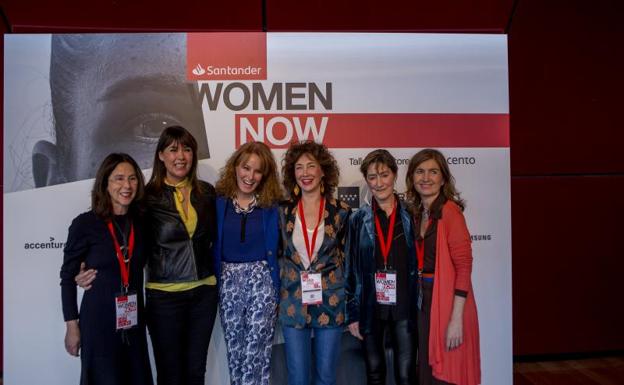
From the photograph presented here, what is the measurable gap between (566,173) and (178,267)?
3434 millimetres

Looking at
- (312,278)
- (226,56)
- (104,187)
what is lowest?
(312,278)

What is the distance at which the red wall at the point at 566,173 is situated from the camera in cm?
354

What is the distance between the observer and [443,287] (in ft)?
6.80

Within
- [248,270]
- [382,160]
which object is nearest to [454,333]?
[382,160]

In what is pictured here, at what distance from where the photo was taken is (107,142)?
271 centimetres

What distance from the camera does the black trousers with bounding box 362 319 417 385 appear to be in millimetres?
2160

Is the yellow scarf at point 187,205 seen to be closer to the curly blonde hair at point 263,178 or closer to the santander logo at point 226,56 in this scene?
the curly blonde hair at point 263,178

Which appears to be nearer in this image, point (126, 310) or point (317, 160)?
point (126, 310)

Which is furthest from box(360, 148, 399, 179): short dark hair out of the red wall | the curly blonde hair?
the red wall

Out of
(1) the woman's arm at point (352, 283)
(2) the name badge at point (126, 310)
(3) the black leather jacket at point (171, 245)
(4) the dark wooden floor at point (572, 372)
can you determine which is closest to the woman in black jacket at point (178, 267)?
(3) the black leather jacket at point (171, 245)

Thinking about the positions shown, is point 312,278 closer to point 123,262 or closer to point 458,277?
point 458,277

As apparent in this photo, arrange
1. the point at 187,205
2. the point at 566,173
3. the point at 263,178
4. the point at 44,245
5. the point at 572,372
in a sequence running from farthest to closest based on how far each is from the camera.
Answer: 1. the point at 566,173
2. the point at 572,372
3. the point at 44,245
4. the point at 263,178
5. the point at 187,205

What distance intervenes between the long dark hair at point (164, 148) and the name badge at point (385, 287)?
1.12 m

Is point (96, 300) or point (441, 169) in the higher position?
point (441, 169)
